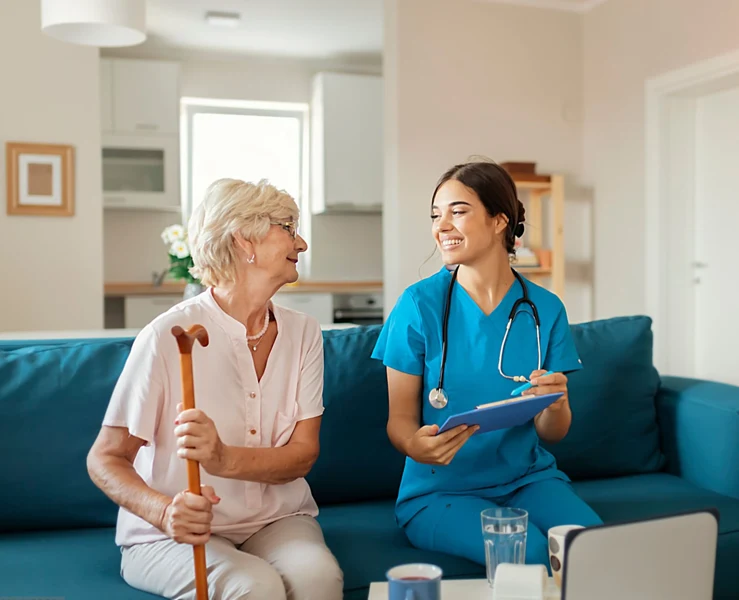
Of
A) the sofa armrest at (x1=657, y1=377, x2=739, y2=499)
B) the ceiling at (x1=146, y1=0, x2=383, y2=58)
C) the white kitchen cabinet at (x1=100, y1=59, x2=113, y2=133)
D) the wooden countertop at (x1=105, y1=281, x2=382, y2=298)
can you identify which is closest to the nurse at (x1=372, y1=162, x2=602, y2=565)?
the sofa armrest at (x1=657, y1=377, x2=739, y2=499)

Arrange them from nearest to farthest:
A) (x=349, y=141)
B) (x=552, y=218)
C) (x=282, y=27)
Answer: (x=552, y=218), (x=282, y=27), (x=349, y=141)

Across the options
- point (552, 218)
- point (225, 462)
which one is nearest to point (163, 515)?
point (225, 462)

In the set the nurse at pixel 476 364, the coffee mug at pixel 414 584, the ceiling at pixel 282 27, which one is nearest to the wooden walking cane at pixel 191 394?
the coffee mug at pixel 414 584

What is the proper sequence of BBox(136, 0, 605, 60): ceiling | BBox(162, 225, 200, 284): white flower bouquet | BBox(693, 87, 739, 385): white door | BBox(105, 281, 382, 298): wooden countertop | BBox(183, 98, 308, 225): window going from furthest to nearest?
1. BBox(183, 98, 308, 225): window
2. BBox(105, 281, 382, 298): wooden countertop
3. BBox(136, 0, 605, 60): ceiling
4. BBox(693, 87, 739, 385): white door
5. BBox(162, 225, 200, 284): white flower bouquet

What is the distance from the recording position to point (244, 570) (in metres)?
1.39

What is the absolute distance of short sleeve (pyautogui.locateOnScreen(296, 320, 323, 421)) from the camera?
5.46 ft

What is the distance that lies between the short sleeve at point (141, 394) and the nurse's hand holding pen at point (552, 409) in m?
0.73

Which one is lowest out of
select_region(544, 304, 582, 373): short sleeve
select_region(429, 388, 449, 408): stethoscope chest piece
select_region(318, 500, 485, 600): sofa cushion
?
select_region(318, 500, 485, 600): sofa cushion

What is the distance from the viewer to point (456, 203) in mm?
1812

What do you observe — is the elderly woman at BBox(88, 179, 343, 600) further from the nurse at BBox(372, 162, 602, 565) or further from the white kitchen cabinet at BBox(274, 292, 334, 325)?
the white kitchen cabinet at BBox(274, 292, 334, 325)

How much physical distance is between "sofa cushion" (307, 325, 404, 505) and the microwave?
416cm

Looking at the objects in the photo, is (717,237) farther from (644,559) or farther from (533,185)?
(644,559)

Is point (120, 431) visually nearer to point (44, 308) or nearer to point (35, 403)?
point (35, 403)

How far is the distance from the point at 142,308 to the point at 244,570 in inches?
180
